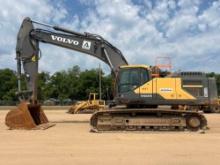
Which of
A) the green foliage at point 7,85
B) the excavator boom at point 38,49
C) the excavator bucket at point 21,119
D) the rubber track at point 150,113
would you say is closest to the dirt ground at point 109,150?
the rubber track at point 150,113

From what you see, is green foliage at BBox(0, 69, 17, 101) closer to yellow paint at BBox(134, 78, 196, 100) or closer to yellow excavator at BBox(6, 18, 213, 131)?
yellow excavator at BBox(6, 18, 213, 131)

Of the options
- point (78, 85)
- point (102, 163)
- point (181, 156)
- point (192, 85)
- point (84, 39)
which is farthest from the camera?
point (78, 85)

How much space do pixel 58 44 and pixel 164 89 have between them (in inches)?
271

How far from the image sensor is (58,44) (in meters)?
25.6

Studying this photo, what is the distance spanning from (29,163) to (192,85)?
12998 millimetres

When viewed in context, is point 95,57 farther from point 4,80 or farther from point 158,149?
point 4,80

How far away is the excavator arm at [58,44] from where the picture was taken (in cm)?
2475

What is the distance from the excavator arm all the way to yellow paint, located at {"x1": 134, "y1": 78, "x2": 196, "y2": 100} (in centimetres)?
342

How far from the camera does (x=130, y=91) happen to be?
21.6 m

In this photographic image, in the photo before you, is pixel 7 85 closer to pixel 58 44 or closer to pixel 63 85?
pixel 63 85

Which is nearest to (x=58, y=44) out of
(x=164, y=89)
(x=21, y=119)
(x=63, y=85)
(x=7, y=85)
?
(x=21, y=119)

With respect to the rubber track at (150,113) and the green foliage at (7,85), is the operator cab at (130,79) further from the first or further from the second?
the green foliage at (7,85)

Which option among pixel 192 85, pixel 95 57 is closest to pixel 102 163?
pixel 192 85

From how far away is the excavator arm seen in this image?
24750mm
